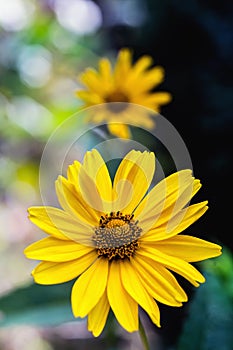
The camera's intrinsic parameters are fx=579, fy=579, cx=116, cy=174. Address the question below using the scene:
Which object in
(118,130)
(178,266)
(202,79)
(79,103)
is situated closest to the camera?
(178,266)

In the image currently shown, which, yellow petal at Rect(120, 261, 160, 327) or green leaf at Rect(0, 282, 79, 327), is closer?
yellow petal at Rect(120, 261, 160, 327)

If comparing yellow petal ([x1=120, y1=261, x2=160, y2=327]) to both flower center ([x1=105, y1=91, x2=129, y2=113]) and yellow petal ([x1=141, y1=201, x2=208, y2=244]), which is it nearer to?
yellow petal ([x1=141, y1=201, x2=208, y2=244])

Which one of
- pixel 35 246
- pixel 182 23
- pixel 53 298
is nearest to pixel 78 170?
pixel 35 246

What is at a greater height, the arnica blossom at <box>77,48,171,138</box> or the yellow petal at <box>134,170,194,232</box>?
the arnica blossom at <box>77,48,171,138</box>

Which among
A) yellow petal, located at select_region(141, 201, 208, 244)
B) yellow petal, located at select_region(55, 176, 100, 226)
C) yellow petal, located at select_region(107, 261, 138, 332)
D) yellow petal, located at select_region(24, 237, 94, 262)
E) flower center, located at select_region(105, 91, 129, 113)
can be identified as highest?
flower center, located at select_region(105, 91, 129, 113)

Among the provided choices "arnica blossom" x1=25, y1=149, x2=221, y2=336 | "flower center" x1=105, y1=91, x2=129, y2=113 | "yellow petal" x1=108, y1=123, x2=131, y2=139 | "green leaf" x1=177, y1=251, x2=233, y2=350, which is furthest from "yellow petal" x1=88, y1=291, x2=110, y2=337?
"flower center" x1=105, y1=91, x2=129, y2=113

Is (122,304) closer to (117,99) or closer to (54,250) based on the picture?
(54,250)

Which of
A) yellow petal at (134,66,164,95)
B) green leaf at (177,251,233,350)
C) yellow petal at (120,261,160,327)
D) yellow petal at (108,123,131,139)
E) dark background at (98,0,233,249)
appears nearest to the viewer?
yellow petal at (120,261,160,327)

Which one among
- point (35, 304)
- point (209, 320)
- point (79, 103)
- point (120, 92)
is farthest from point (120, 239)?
point (79, 103)
